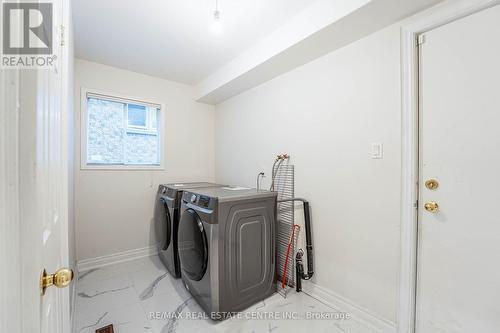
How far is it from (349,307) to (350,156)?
1192 mm

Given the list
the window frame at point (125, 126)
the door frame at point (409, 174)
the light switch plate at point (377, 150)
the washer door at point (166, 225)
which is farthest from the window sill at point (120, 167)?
the door frame at point (409, 174)

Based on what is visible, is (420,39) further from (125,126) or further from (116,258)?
(116,258)

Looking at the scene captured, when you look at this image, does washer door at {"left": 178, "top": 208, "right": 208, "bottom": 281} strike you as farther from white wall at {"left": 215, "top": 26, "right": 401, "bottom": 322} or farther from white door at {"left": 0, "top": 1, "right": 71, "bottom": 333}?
white door at {"left": 0, "top": 1, "right": 71, "bottom": 333}

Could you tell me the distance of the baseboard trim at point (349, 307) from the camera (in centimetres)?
151

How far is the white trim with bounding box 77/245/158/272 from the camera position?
7.91ft

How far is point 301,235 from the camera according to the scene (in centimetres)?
208

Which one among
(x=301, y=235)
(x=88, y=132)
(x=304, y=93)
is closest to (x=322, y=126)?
(x=304, y=93)

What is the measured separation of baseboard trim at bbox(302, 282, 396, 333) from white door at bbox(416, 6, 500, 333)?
20cm

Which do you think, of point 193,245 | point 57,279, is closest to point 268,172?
point 193,245

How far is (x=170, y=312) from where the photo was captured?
5.68ft

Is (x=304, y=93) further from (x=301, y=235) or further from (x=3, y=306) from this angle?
(x=3, y=306)

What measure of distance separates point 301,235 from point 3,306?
200cm

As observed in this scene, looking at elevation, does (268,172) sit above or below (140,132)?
below

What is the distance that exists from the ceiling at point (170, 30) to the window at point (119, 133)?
467 mm
